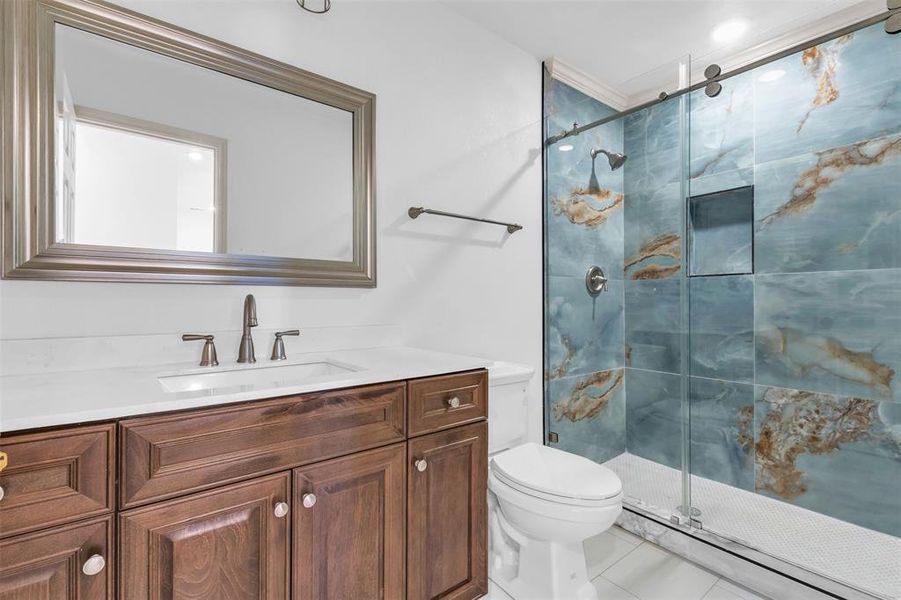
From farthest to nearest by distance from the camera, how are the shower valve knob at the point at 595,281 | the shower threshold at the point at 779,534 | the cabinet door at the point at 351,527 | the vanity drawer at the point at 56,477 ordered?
the shower valve knob at the point at 595,281 < the shower threshold at the point at 779,534 < the cabinet door at the point at 351,527 < the vanity drawer at the point at 56,477

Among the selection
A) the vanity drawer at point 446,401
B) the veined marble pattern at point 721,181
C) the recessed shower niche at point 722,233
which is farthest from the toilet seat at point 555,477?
the veined marble pattern at point 721,181

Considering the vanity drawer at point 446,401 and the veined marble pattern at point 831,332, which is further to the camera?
the veined marble pattern at point 831,332

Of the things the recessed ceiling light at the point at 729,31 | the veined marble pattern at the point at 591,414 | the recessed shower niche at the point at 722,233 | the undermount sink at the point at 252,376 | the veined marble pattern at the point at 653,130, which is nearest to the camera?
the undermount sink at the point at 252,376

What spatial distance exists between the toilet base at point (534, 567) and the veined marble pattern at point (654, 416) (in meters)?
1.07

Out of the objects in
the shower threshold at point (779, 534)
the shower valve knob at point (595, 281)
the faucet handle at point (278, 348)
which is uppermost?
the shower valve knob at point (595, 281)

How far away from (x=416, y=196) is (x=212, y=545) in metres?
1.39

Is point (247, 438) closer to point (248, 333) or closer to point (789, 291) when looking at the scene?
point (248, 333)

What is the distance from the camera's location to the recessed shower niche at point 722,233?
233cm

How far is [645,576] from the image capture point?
1.74 metres

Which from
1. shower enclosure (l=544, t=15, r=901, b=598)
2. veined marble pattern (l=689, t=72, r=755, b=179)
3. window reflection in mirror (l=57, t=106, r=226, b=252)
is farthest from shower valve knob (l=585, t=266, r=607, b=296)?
window reflection in mirror (l=57, t=106, r=226, b=252)

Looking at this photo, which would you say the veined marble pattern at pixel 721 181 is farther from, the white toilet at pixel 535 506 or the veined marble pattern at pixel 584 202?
the white toilet at pixel 535 506

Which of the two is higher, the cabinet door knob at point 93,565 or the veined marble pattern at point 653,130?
the veined marble pattern at point 653,130

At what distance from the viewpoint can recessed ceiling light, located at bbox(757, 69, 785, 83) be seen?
214 centimetres

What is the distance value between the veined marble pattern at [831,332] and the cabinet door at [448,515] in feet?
5.87
